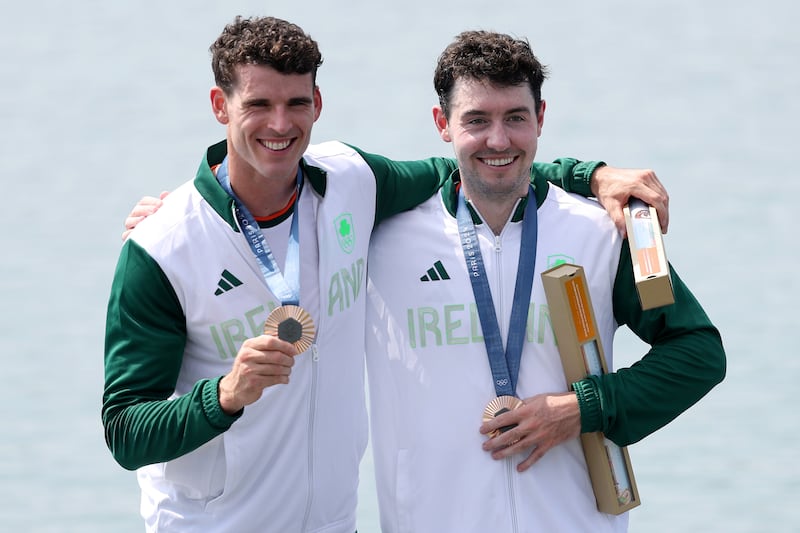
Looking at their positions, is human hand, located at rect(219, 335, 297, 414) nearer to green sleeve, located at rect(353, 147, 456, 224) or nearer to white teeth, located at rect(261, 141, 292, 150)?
white teeth, located at rect(261, 141, 292, 150)

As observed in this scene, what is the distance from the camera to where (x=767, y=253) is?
8.90 meters

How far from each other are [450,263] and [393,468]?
21.9 inches

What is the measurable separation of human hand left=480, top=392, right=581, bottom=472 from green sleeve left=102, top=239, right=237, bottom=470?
71 cm

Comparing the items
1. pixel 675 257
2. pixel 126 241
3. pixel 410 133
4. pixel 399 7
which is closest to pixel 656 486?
pixel 675 257

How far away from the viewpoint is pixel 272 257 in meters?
3.62

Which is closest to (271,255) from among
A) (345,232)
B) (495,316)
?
(345,232)

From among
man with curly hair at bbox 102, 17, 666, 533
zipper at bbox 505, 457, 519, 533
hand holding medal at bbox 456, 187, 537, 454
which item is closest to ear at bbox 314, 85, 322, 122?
man with curly hair at bbox 102, 17, 666, 533

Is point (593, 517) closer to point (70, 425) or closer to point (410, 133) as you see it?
point (70, 425)

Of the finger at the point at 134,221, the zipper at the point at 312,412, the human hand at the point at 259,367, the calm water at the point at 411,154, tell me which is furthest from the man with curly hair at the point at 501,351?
the calm water at the point at 411,154

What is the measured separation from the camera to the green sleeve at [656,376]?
364 cm

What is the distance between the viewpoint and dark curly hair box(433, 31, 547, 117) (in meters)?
3.73

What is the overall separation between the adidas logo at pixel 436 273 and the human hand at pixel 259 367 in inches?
23.8

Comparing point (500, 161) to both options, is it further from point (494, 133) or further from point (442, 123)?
point (442, 123)

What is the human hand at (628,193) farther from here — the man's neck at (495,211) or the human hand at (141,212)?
the human hand at (141,212)
